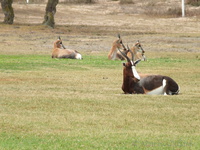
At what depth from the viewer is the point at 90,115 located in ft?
40.5

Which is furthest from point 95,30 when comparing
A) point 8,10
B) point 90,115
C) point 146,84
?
point 90,115

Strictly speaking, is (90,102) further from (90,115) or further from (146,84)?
(146,84)

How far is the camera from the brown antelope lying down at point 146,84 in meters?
15.5

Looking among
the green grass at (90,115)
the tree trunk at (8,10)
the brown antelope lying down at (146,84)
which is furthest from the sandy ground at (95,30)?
the brown antelope lying down at (146,84)

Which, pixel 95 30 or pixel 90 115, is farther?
pixel 95 30

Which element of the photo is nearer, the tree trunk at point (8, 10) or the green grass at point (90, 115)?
the green grass at point (90, 115)

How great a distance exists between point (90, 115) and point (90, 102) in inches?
58.5

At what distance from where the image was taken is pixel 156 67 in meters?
24.9

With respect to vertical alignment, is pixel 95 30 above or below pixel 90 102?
below

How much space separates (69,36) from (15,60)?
48.8 ft

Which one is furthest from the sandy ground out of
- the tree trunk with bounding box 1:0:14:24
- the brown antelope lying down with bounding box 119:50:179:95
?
the brown antelope lying down with bounding box 119:50:179:95

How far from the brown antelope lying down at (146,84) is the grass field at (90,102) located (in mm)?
302

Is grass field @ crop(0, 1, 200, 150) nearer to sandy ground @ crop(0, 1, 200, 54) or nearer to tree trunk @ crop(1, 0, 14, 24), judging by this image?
sandy ground @ crop(0, 1, 200, 54)

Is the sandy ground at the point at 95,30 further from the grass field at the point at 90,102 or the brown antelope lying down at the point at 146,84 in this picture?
the brown antelope lying down at the point at 146,84
